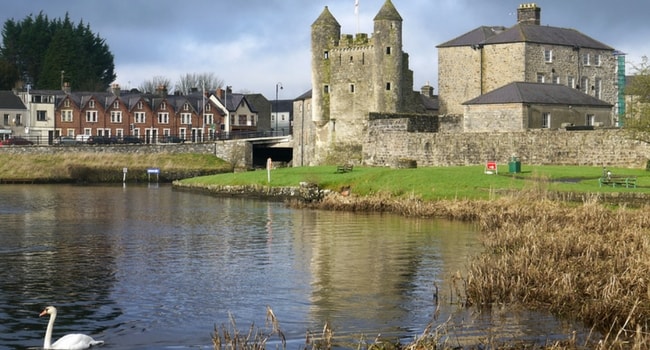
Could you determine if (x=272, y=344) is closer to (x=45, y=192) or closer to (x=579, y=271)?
(x=579, y=271)

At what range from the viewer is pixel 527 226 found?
32.3 metres

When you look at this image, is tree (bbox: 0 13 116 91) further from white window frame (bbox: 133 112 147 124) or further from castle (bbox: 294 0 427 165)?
castle (bbox: 294 0 427 165)

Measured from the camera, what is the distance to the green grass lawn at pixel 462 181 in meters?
47.0

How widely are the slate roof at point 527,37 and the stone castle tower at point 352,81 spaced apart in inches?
256

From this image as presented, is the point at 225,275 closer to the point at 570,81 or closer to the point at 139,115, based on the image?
the point at 570,81

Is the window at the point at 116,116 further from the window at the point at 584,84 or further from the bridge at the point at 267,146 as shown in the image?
the window at the point at 584,84

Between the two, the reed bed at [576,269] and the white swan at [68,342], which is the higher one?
the reed bed at [576,269]

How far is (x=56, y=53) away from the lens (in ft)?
484

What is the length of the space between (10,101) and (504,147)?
7739cm

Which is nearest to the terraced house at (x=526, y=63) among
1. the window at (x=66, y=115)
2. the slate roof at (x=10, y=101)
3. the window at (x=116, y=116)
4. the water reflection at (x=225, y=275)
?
the water reflection at (x=225, y=275)

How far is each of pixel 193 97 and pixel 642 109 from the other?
8689cm

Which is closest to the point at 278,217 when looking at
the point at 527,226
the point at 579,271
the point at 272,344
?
the point at 527,226

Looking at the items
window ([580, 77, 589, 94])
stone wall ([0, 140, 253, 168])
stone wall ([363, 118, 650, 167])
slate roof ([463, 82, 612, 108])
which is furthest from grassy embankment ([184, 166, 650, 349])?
stone wall ([0, 140, 253, 168])

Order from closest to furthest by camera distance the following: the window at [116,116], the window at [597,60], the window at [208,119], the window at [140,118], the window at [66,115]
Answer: the window at [597,60]
the window at [66,115]
the window at [116,116]
the window at [140,118]
the window at [208,119]
